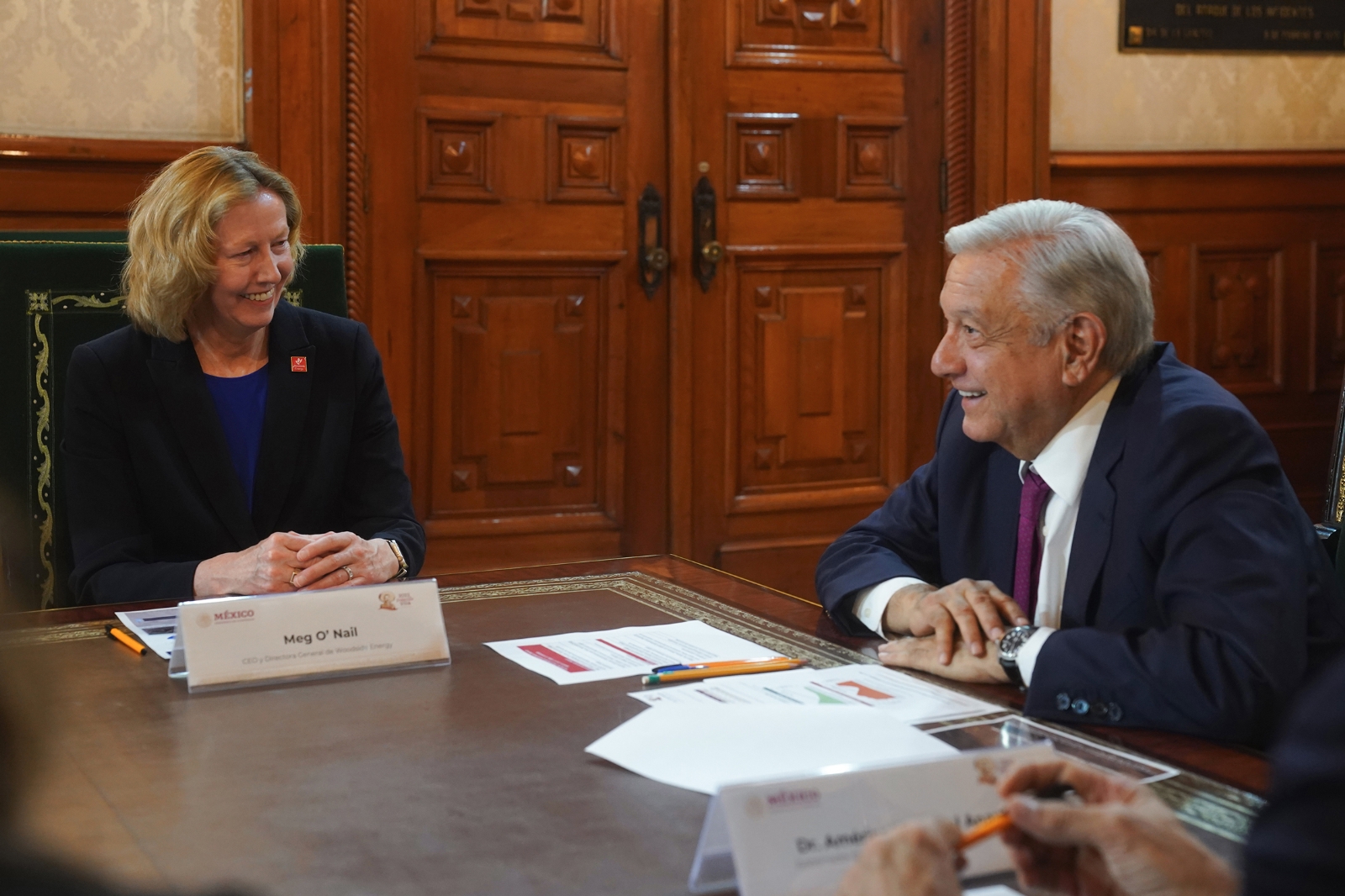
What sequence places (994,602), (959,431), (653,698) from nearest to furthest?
(653,698), (994,602), (959,431)

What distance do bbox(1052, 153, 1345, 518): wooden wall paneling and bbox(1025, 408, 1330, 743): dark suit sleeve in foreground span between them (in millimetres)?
2996

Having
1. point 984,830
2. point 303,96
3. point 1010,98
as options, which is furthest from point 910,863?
point 1010,98

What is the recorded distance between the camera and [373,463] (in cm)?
256

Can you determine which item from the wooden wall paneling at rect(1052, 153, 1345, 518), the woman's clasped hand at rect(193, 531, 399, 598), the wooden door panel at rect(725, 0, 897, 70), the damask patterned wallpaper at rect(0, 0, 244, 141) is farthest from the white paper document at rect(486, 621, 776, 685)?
the wooden wall paneling at rect(1052, 153, 1345, 518)

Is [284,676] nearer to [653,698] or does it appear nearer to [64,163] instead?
[653,698]

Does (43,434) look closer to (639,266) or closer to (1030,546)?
(1030,546)

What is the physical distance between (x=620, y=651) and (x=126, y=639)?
59cm

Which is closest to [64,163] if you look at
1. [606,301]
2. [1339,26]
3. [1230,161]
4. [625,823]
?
[606,301]

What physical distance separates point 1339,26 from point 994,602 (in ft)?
12.9

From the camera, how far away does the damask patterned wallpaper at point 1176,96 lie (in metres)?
4.51

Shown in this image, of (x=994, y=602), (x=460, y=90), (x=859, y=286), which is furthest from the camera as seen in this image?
(x=859, y=286)

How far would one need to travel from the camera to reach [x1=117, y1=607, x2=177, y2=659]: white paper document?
5.46 feet

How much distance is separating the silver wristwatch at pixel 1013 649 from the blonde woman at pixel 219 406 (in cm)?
105

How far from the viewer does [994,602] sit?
1.66 metres
